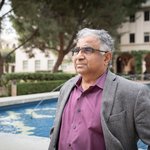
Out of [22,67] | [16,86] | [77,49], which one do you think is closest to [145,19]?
[22,67]

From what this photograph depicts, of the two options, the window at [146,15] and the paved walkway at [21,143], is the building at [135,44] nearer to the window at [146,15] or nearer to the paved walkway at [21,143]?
the window at [146,15]

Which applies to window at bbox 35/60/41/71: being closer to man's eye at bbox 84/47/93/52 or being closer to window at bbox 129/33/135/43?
window at bbox 129/33/135/43

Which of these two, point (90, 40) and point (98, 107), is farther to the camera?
point (90, 40)

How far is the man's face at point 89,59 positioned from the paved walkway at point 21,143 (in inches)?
120

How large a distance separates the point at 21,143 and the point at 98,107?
360cm

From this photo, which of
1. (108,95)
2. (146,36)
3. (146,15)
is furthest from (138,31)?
(108,95)

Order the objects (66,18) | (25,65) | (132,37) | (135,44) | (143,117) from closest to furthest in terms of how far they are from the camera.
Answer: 1. (143,117)
2. (66,18)
3. (135,44)
4. (132,37)
5. (25,65)

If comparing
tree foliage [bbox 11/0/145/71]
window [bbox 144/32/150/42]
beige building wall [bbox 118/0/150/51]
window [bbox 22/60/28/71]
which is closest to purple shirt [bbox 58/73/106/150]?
tree foliage [bbox 11/0/145/71]

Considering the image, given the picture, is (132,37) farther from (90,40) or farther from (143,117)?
(143,117)

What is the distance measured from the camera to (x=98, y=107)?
2090 mm

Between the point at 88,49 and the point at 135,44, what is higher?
the point at 135,44

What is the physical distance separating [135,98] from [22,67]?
4432 centimetres

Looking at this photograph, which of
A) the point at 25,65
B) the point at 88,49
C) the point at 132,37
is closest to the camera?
the point at 88,49

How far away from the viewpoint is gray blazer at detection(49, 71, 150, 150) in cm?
198
